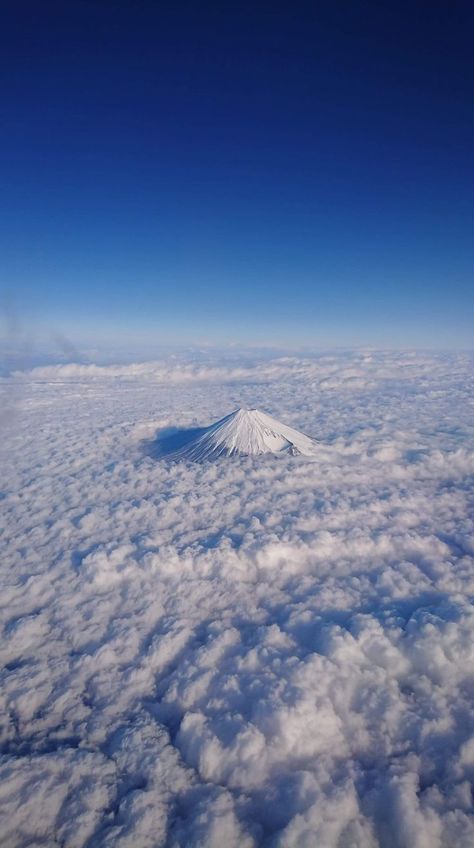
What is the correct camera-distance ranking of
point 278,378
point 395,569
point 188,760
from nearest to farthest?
point 188,760, point 395,569, point 278,378

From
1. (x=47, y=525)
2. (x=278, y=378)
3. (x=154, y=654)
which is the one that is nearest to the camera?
(x=154, y=654)

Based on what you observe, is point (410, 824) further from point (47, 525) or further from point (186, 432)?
point (186, 432)

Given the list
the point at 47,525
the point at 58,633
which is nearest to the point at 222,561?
the point at 58,633

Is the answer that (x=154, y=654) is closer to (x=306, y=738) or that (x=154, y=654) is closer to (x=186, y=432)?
(x=306, y=738)

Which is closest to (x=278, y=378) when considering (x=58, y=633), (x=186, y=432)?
(x=186, y=432)

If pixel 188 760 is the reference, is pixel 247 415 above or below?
above

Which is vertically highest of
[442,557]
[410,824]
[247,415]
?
[247,415]

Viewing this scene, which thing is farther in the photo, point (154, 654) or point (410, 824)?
point (154, 654)
